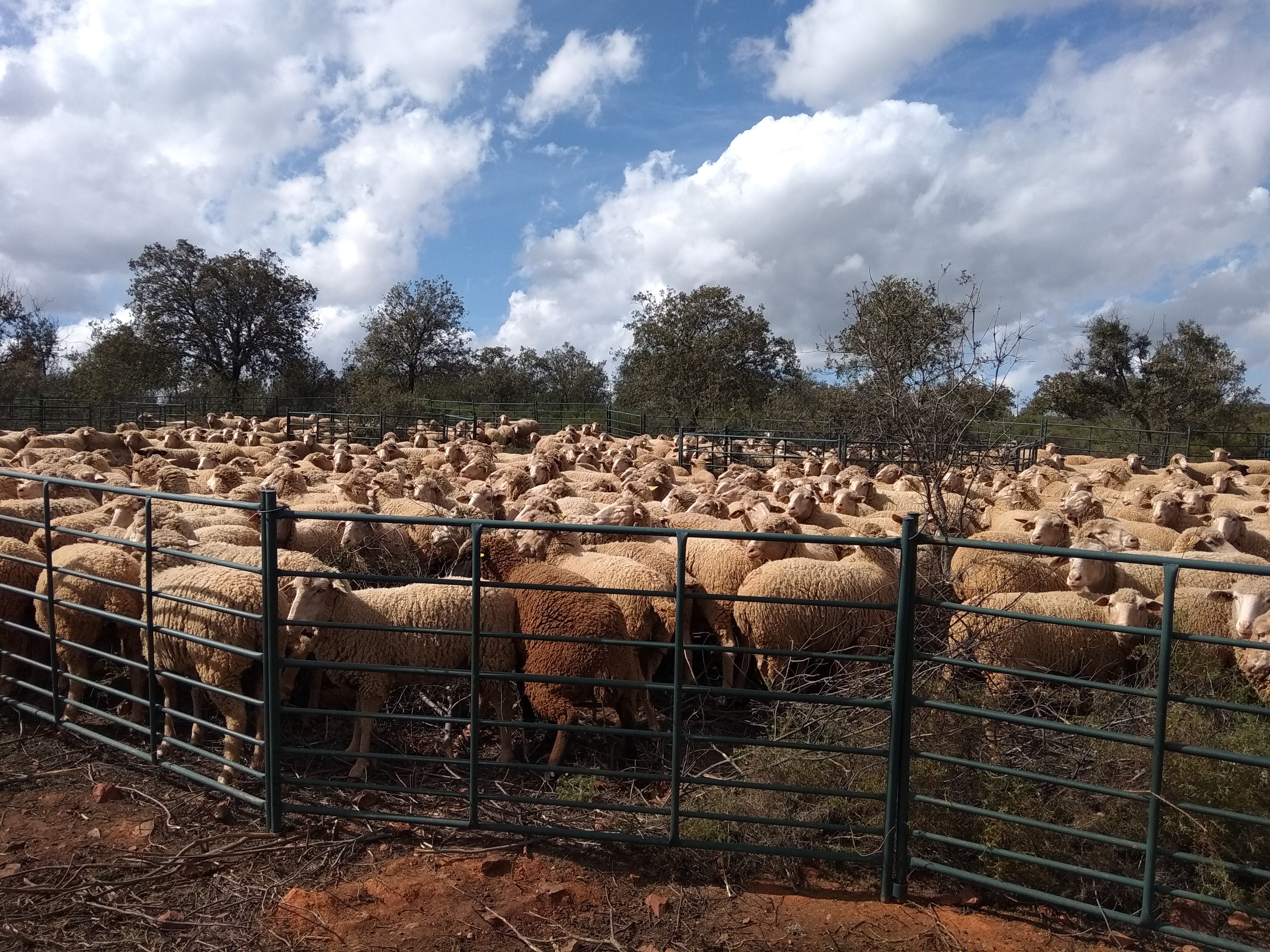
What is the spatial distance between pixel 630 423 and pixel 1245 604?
2743cm

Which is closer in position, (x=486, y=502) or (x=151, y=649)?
(x=151, y=649)

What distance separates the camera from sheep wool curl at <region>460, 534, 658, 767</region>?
575 centimetres

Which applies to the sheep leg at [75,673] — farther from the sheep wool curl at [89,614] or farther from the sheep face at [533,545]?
the sheep face at [533,545]

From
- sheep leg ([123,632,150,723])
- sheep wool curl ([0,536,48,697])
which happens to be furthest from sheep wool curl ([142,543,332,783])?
sheep wool curl ([0,536,48,697])

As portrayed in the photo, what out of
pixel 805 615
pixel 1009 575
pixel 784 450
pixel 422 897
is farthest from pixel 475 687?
pixel 784 450

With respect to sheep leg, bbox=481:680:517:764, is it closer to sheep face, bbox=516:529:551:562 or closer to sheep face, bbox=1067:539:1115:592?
sheep face, bbox=516:529:551:562

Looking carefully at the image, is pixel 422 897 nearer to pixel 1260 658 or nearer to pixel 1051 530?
pixel 1260 658

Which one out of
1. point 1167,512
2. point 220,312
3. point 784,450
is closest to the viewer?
point 1167,512

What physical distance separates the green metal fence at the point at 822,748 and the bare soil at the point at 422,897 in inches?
5.8

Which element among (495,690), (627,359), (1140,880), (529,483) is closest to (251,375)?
(627,359)

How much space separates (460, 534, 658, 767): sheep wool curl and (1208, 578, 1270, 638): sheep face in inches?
163

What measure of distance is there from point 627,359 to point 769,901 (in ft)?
106

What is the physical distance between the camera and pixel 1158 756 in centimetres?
409

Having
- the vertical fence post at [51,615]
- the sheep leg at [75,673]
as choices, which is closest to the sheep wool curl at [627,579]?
the vertical fence post at [51,615]
